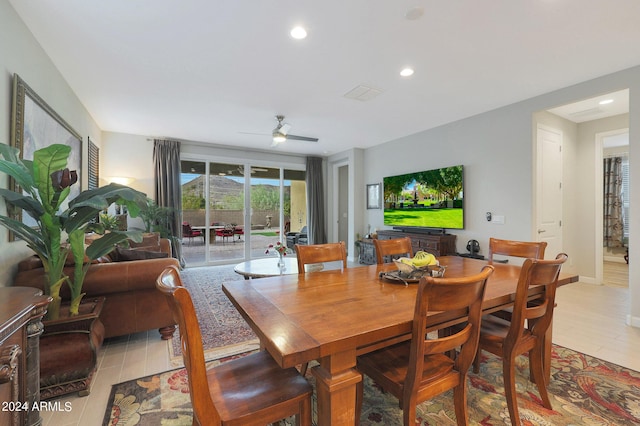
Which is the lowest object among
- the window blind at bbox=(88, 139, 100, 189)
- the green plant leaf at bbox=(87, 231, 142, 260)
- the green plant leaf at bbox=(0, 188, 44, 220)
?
the green plant leaf at bbox=(87, 231, 142, 260)

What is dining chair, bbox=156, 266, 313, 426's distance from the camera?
892mm

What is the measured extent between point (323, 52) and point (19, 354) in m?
2.80

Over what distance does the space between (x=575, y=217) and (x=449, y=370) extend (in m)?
4.84

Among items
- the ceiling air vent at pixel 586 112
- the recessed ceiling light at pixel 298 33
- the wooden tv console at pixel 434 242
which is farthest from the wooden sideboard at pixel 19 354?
the ceiling air vent at pixel 586 112

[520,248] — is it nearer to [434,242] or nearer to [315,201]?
[434,242]

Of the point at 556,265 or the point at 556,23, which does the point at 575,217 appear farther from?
the point at 556,265

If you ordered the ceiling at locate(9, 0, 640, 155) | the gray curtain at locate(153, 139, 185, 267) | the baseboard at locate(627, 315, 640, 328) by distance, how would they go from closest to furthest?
the ceiling at locate(9, 0, 640, 155), the baseboard at locate(627, 315, 640, 328), the gray curtain at locate(153, 139, 185, 267)

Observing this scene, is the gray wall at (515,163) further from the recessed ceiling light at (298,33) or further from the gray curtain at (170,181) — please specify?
the gray curtain at (170,181)

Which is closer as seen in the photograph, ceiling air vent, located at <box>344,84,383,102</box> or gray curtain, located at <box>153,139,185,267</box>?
ceiling air vent, located at <box>344,84,383,102</box>

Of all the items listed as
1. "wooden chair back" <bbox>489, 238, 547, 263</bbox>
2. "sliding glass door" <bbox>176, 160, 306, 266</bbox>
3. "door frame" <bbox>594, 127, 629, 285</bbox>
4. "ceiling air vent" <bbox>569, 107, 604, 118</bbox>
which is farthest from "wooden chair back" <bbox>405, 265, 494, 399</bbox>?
"sliding glass door" <bbox>176, 160, 306, 266</bbox>

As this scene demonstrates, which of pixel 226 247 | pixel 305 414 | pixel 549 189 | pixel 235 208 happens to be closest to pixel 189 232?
pixel 226 247

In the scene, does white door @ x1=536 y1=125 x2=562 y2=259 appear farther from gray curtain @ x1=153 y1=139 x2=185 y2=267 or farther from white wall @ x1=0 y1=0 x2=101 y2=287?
gray curtain @ x1=153 y1=139 x2=185 y2=267

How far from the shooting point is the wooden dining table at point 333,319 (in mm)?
968

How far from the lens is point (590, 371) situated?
2.04 metres
